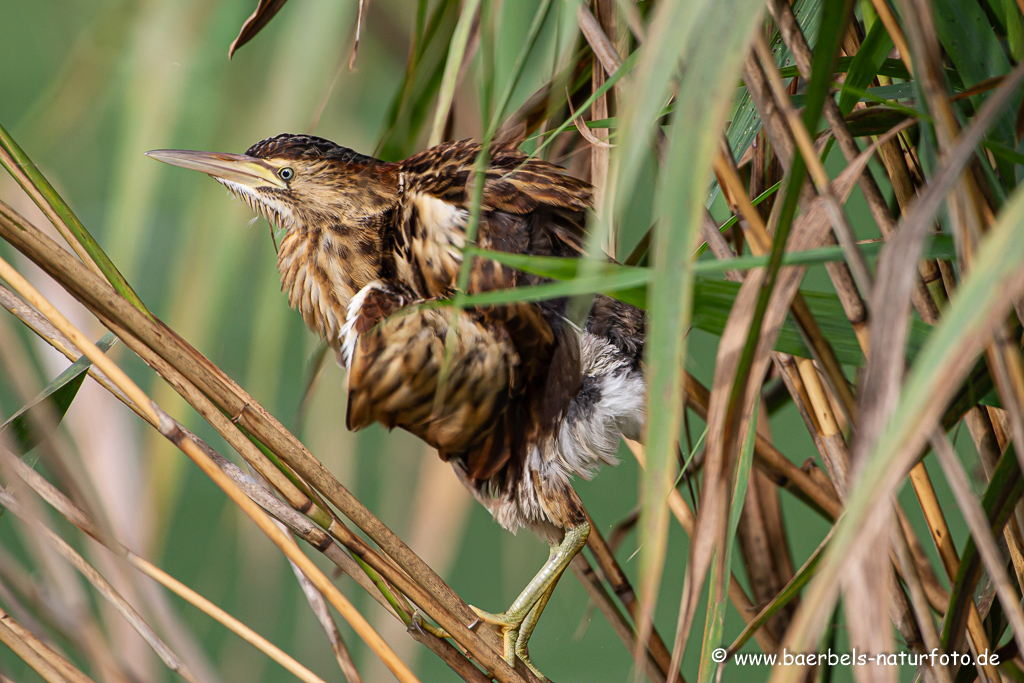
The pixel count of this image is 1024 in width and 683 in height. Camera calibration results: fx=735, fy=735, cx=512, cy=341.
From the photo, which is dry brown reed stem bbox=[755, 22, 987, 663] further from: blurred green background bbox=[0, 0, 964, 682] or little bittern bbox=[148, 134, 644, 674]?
little bittern bbox=[148, 134, 644, 674]

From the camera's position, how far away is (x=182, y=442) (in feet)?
1.25

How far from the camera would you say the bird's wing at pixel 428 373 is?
59cm

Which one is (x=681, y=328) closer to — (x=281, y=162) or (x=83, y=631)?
(x=83, y=631)

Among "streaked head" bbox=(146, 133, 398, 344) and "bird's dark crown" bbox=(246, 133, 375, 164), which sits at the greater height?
"bird's dark crown" bbox=(246, 133, 375, 164)

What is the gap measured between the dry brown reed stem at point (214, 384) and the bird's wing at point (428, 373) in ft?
0.51

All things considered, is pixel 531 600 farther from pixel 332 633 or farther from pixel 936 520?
pixel 936 520

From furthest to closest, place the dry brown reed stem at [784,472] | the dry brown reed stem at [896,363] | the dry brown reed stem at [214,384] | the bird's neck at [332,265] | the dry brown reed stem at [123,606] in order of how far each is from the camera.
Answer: the bird's neck at [332,265]
the dry brown reed stem at [784,472]
the dry brown reed stem at [123,606]
the dry brown reed stem at [214,384]
the dry brown reed stem at [896,363]

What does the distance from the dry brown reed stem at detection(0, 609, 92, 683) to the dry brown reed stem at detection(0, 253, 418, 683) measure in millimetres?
140

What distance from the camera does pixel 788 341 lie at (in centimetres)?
39

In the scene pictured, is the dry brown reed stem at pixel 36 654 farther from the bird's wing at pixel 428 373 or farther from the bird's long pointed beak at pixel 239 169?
the bird's long pointed beak at pixel 239 169

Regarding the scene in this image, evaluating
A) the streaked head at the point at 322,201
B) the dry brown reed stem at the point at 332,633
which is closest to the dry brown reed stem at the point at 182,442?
the dry brown reed stem at the point at 332,633

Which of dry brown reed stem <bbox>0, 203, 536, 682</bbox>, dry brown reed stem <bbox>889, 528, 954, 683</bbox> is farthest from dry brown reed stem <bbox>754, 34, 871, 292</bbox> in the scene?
dry brown reed stem <bbox>0, 203, 536, 682</bbox>

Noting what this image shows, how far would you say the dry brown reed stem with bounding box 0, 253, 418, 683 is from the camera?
38cm

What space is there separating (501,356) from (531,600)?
0.73 feet
